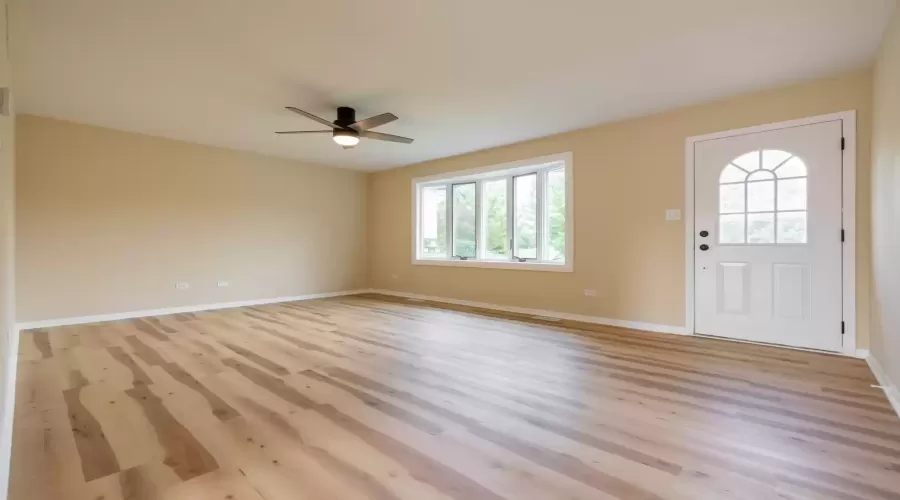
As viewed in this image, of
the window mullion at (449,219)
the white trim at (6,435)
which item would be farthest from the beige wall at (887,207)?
the window mullion at (449,219)

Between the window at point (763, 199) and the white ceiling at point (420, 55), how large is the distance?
0.71 metres

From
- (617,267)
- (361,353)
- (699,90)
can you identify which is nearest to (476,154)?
(617,267)

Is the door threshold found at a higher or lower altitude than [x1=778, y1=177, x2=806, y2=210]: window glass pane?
lower

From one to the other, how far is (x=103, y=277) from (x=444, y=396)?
5.00 m

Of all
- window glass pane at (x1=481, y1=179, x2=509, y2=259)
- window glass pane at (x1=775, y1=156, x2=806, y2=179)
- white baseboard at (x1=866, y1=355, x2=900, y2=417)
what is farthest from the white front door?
window glass pane at (x1=481, y1=179, x2=509, y2=259)

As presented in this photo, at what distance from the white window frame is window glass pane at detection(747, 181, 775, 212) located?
185cm

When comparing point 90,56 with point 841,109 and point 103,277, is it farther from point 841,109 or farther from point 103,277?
point 841,109

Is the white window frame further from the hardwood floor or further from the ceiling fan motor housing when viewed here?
the ceiling fan motor housing

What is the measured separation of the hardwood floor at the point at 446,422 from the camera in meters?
1.65

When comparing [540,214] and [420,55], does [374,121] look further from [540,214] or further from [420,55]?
[540,214]

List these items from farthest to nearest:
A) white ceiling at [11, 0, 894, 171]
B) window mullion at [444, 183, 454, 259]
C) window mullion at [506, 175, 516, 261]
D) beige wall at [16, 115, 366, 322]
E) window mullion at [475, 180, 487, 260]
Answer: window mullion at [444, 183, 454, 259] → window mullion at [475, 180, 487, 260] → window mullion at [506, 175, 516, 261] → beige wall at [16, 115, 366, 322] → white ceiling at [11, 0, 894, 171]

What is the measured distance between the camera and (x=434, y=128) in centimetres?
512

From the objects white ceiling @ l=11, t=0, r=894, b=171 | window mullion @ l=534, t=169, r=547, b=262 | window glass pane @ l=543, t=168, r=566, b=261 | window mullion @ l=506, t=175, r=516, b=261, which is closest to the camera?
white ceiling @ l=11, t=0, r=894, b=171

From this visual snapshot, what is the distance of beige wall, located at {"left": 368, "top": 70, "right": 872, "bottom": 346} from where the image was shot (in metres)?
3.59
